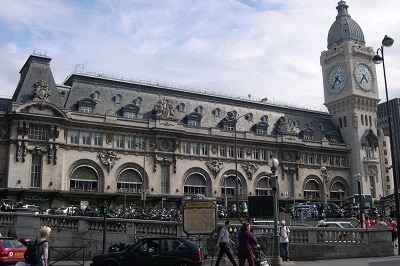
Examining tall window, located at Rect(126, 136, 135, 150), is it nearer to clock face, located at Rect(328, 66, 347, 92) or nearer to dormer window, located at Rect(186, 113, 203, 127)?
dormer window, located at Rect(186, 113, 203, 127)

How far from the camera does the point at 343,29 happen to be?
92812 mm

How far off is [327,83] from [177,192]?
43701 mm

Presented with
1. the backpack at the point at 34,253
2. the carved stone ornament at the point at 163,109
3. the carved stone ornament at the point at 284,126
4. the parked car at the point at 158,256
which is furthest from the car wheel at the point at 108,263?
the carved stone ornament at the point at 284,126

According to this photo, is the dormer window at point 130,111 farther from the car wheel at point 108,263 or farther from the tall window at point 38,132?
the car wheel at point 108,263

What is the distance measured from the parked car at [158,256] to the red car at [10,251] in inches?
170

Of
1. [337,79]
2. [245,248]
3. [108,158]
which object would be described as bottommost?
[245,248]

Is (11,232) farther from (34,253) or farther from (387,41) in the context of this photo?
(387,41)

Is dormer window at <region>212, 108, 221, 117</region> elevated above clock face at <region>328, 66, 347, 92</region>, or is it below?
below

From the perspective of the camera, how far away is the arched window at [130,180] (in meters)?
64.3

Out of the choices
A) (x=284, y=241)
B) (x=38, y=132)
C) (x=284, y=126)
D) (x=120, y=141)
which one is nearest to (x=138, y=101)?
(x=120, y=141)

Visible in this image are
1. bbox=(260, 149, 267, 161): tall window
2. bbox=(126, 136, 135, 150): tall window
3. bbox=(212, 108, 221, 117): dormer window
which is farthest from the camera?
bbox=(212, 108, 221, 117): dormer window

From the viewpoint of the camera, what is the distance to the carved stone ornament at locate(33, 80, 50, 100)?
6028 centimetres

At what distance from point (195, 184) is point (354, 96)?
37.8 meters

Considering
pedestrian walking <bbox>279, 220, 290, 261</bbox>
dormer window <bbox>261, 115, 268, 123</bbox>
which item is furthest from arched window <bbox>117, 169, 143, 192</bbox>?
pedestrian walking <bbox>279, 220, 290, 261</bbox>
